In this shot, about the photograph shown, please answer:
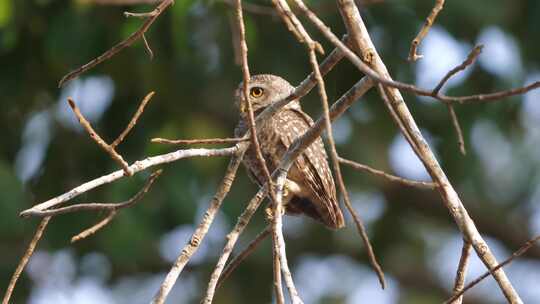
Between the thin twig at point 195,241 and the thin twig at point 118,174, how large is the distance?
0.07m

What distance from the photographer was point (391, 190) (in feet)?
33.3

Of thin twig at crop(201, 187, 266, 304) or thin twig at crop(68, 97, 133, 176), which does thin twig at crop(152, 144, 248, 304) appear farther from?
thin twig at crop(68, 97, 133, 176)

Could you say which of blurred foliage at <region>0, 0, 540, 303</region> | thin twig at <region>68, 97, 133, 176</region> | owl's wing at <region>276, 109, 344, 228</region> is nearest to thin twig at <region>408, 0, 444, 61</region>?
thin twig at <region>68, 97, 133, 176</region>

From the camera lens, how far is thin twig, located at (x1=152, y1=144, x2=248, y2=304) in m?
2.87

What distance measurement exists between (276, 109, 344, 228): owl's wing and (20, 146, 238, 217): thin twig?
2.01 metres

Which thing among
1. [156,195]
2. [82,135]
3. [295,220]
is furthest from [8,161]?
[295,220]

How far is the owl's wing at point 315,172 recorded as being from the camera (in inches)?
208

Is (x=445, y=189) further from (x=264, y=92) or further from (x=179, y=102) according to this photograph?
(x=179, y=102)

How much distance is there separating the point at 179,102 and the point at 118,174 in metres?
4.84

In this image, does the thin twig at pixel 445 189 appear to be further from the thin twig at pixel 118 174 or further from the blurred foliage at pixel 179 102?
the blurred foliage at pixel 179 102

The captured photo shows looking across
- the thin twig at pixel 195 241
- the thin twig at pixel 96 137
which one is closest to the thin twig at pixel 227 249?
the thin twig at pixel 195 241

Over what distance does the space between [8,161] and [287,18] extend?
18.0 ft

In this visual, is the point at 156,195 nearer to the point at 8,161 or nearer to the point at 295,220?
the point at 8,161

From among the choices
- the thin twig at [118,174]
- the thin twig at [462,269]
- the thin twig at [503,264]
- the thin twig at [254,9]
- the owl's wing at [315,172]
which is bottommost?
the thin twig at [503,264]
